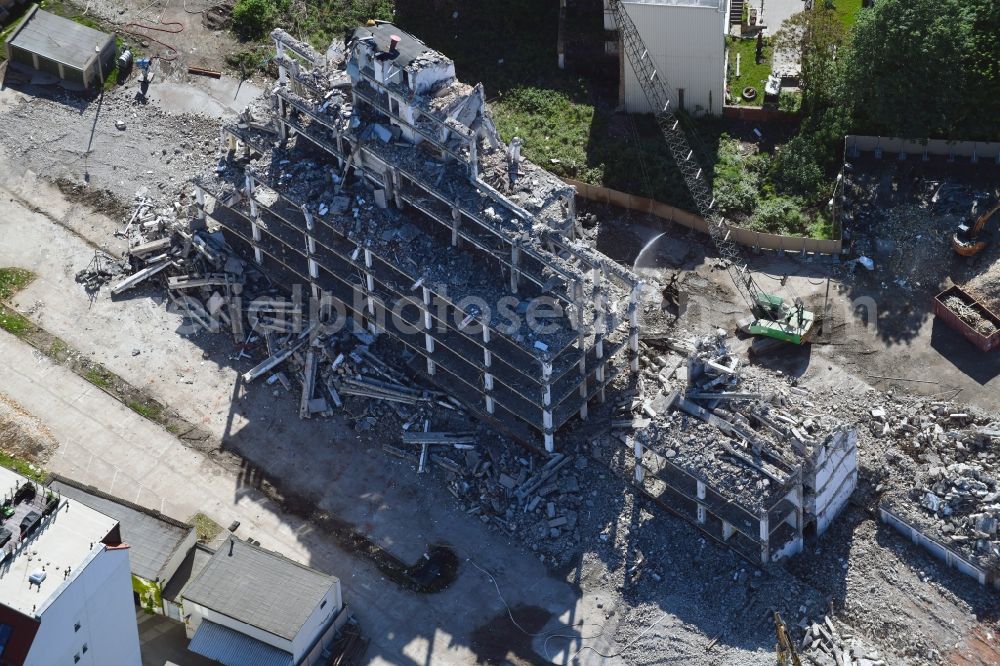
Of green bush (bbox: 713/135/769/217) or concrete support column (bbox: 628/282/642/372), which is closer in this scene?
concrete support column (bbox: 628/282/642/372)

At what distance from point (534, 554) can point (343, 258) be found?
64.4 feet

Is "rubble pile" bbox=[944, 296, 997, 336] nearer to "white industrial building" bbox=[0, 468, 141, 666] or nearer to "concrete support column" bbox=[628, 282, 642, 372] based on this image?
"concrete support column" bbox=[628, 282, 642, 372]

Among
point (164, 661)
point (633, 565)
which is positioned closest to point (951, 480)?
point (633, 565)

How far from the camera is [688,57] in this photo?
100 meters

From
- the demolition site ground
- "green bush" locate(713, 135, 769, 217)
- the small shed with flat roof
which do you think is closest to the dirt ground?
the demolition site ground

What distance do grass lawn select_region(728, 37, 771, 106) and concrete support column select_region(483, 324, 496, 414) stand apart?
3025 centimetres

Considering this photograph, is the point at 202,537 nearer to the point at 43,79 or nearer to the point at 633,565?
the point at 633,565

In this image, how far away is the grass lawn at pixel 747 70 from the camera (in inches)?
4080

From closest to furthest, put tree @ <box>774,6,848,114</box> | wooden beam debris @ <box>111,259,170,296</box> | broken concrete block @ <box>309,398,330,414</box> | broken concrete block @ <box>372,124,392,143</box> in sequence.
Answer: broken concrete block @ <box>372,124,392,143</box>
broken concrete block @ <box>309,398,330,414</box>
wooden beam debris @ <box>111,259,170,296</box>
tree @ <box>774,6,848,114</box>

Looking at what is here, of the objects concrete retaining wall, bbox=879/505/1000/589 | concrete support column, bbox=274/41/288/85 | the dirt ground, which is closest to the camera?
concrete retaining wall, bbox=879/505/1000/589

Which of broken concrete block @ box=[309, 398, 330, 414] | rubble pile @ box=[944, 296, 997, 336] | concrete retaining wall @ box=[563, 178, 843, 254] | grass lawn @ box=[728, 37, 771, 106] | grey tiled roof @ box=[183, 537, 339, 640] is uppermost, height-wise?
grass lawn @ box=[728, 37, 771, 106]

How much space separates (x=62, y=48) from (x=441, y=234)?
37.2 meters

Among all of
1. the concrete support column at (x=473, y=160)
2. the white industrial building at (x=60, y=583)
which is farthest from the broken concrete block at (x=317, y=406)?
the white industrial building at (x=60, y=583)

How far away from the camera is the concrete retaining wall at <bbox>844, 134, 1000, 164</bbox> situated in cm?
9712
